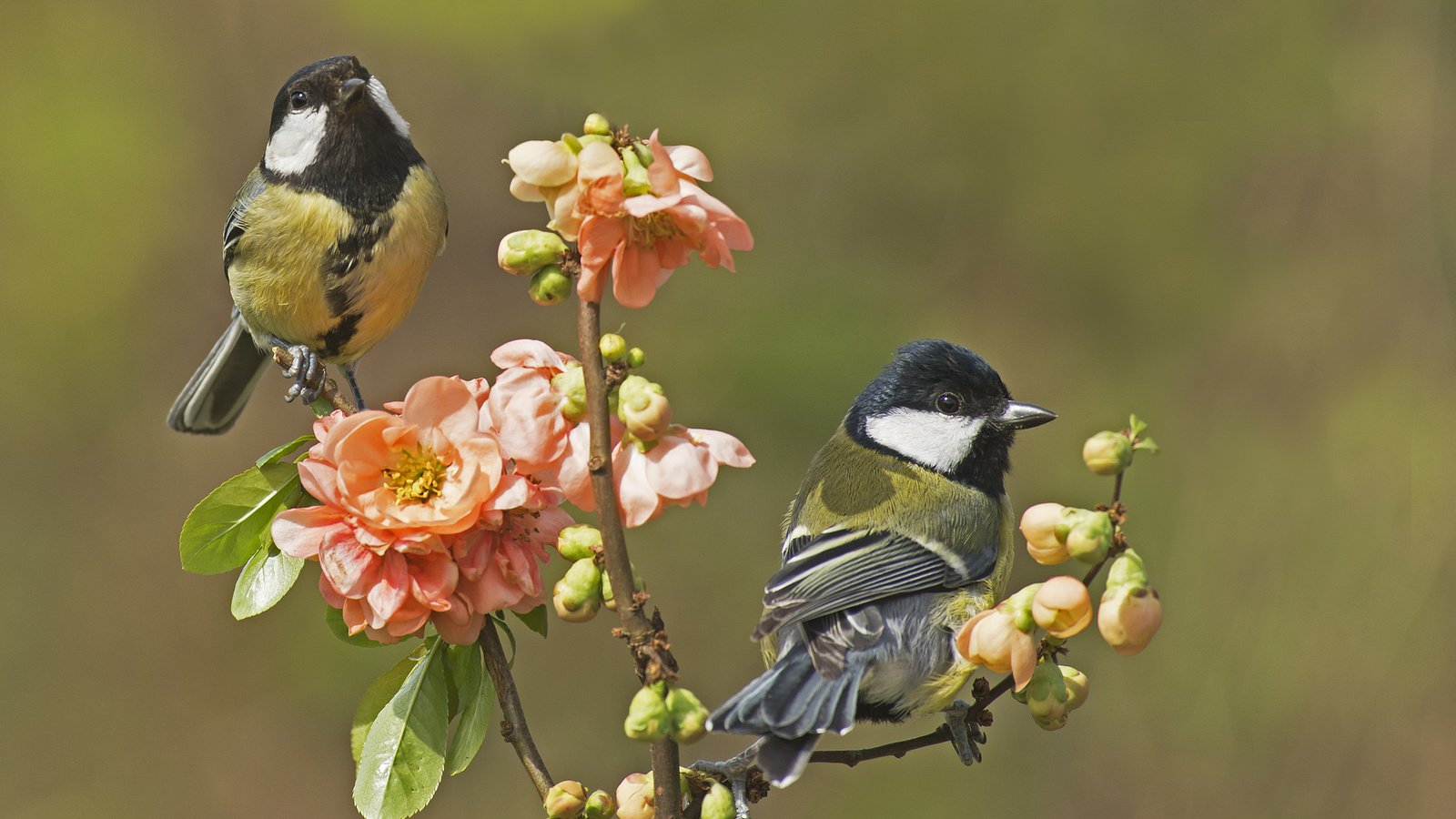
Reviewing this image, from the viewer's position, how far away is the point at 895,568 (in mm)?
1877

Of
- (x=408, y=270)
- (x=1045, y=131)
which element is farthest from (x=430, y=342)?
(x=1045, y=131)

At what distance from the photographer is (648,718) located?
1.03m

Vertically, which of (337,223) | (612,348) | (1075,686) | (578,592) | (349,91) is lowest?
(1075,686)

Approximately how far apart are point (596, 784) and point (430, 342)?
4.90 ft

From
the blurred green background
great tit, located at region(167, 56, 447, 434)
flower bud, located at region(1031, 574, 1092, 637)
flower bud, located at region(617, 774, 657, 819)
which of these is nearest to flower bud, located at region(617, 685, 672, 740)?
flower bud, located at region(617, 774, 657, 819)

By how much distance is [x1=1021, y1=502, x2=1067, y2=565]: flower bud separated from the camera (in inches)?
45.0

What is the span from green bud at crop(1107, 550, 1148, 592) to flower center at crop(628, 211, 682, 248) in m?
0.51

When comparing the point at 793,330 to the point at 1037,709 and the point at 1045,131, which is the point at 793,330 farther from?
the point at 1037,709

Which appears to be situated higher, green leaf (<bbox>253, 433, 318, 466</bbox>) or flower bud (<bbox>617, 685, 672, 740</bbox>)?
green leaf (<bbox>253, 433, 318, 466</bbox>)

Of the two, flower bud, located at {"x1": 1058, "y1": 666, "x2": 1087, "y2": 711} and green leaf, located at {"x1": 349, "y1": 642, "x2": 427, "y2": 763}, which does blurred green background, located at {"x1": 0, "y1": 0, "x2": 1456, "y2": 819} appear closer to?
green leaf, located at {"x1": 349, "y1": 642, "x2": 427, "y2": 763}

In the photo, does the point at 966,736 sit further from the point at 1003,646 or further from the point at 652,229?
the point at 652,229

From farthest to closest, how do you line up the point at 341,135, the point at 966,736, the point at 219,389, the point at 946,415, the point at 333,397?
the point at 219,389 → the point at 341,135 → the point at 946,415 → the point at 966,736 → the point at 333,397

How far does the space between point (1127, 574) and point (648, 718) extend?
0.43 meters

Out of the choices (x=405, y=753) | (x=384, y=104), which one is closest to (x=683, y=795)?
(x=405, y=753)
